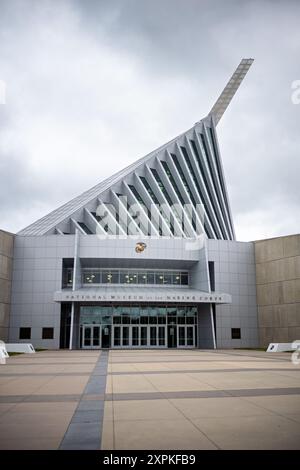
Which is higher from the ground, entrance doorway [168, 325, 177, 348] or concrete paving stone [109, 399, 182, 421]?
entrance doorway [168, 325, 177, 348]

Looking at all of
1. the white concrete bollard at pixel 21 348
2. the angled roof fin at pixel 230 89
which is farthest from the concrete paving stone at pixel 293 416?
the angled roof fin at pixel 230 89

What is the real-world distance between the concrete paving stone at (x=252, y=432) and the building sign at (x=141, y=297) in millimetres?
30896

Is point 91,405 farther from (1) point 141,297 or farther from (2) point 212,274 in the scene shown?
(2) point 212,274

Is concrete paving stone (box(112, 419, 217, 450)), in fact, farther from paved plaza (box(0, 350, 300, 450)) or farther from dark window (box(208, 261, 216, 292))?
dark window (box(208, 261, 216, 292))

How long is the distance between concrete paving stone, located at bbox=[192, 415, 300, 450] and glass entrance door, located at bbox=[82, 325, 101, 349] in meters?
35.9

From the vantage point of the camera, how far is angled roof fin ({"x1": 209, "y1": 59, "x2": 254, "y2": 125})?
80.6m

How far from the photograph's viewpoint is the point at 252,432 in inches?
261

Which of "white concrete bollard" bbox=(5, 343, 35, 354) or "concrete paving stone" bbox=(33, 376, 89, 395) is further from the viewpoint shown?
"white concrete bollard" bbox=(5, 343, 35, 354)

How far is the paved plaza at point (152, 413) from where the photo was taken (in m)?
6.21

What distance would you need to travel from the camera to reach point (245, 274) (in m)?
44.6

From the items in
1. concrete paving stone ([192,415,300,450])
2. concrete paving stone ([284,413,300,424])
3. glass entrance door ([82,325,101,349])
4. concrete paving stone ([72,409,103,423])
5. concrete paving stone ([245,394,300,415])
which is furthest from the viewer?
glass entrance door ([82,325,101,349])

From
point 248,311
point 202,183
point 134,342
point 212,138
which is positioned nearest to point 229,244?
point 248,311

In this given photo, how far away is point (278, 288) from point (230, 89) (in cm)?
5376

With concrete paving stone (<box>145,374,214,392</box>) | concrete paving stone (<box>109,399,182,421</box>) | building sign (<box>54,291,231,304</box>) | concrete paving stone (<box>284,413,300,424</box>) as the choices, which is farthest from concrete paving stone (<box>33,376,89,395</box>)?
building sign (<box>54,291,231,304</box>)
